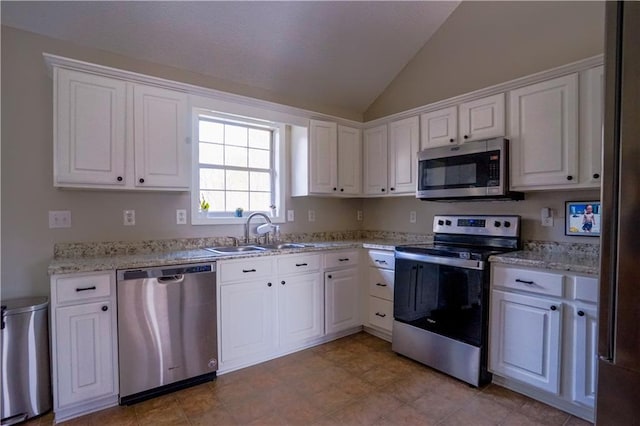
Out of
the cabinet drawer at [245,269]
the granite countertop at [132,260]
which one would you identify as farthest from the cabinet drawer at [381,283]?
the cabinet drawer at [245,269]

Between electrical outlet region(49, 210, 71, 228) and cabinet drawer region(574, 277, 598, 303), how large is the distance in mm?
3325

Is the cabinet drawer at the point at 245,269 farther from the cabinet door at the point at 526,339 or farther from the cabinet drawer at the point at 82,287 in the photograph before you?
the cabinet door at the point at 526,339

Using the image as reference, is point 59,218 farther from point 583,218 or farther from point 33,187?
point 583,218

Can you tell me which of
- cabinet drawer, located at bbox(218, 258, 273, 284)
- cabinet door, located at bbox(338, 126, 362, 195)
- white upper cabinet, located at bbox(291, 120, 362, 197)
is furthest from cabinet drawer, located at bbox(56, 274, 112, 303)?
cabinet door, located at bbox(338, 126, 362, 195)

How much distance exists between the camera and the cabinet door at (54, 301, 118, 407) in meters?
1.93

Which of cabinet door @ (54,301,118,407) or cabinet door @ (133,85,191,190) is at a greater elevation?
cabinet door @ (133,85,191,190)

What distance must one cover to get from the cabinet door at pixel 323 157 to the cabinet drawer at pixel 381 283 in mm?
948

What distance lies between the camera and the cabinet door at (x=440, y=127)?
2887mm

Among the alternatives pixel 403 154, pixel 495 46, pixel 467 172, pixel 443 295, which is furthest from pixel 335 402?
pixel 495 46

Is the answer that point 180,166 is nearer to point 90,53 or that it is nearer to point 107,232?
point 107,232

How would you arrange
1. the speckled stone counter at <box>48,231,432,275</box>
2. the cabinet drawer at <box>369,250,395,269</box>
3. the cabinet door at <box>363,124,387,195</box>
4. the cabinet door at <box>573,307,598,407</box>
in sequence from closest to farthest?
the cabinet door at <box>573,307,598,407</box> < the speckled stone counter at <box>48,231,432,275</box> < the cabinet drawer at <box>369,250,395,269</box> < the cabinet door at <box>363,124,387,195</box>

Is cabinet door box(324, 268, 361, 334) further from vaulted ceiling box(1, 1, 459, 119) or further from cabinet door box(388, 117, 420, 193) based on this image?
vaulted ceiling box(1, 1, 459, 119)

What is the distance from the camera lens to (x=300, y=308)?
9.50ft

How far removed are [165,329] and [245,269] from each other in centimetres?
66
